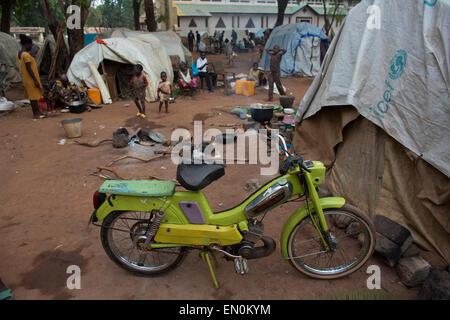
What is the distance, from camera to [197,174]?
2.45 m

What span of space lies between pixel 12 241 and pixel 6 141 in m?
4.52

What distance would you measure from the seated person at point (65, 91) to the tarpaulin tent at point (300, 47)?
422 inches

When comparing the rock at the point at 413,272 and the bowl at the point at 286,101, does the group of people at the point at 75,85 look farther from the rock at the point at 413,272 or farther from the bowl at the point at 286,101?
the rock at the point at 413,272

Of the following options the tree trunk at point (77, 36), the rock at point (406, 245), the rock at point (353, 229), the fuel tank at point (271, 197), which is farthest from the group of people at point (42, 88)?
the rock at point (406, 245)

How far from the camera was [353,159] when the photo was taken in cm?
388

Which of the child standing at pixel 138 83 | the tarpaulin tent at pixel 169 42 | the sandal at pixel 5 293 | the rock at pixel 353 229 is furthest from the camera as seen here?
the tarpaulin tent at pixel 169 42

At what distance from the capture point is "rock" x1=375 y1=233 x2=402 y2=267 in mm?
2820

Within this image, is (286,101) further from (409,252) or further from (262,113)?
(409,252)

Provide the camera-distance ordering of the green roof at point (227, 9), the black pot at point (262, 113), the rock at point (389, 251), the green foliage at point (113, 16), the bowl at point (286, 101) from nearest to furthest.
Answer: the rock at point (389, 251)
the black pot at point (262, 113)
the bowl at point (286, 101)
the green roof at point (227, 9)
the green foliage at point (113, 16)

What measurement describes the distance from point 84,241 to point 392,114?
3791mm

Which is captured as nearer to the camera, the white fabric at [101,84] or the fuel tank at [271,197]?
the fuel tank at [271,197]

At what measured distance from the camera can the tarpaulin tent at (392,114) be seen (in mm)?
2959
